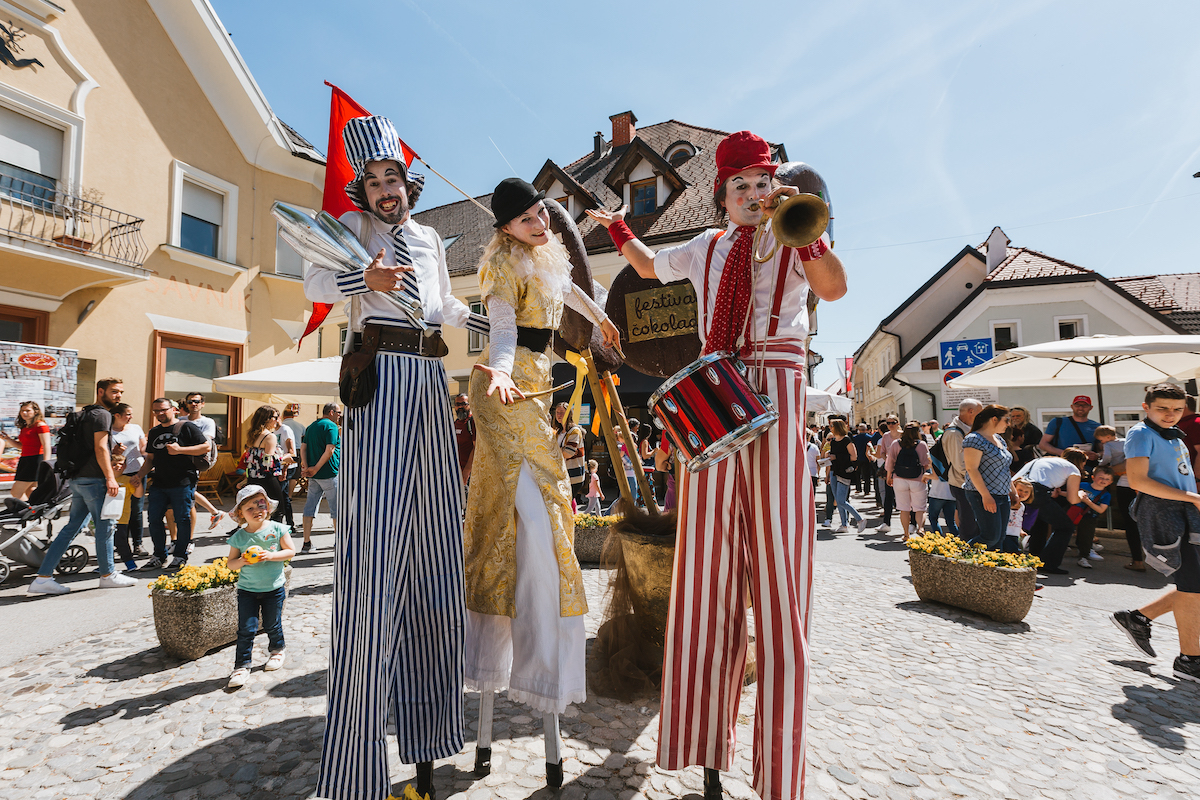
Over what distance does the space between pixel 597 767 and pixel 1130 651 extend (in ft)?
12.4

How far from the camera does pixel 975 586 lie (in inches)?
176

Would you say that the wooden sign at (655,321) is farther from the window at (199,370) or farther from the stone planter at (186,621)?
the window at (199,370)

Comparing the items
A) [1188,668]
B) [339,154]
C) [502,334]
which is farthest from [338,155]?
[1188,668]

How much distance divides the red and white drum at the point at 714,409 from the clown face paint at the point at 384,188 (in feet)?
3.79

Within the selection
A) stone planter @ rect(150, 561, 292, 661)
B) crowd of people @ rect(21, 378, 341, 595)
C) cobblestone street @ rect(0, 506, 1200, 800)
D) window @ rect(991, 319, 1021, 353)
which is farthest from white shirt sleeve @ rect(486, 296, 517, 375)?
window @ rect(991, 319, 1021, 353)

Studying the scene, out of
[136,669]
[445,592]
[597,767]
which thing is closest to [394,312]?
[445,592]

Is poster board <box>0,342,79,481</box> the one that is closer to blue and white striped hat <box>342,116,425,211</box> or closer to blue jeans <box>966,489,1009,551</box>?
blue and white striped hat <box>342,116,425,211</box>

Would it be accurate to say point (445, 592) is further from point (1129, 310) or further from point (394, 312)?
point (1129, 310)

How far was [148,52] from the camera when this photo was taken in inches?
395

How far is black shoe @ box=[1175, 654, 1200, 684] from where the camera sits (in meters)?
3.36

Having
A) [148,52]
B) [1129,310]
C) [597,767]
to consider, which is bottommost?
[597,767]

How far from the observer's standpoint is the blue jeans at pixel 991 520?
541 centimetres

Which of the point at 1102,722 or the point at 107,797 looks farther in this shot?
the point at 1102,722

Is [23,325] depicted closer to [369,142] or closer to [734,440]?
[369,142]
